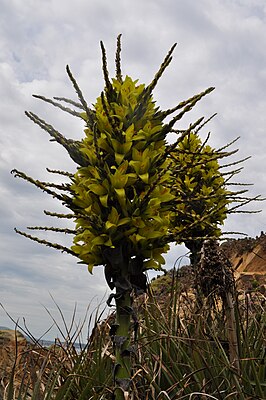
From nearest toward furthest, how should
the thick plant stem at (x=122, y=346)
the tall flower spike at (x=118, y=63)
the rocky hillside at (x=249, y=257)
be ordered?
the thick plant stem at (x=122, y=346), the tall flower spike at (x=118, y=63), the rocky hillside at (x=249, y=257)

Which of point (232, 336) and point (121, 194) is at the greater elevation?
point (121, 194)

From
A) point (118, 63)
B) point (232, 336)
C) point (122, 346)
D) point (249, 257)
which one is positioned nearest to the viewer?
point (122, 346)

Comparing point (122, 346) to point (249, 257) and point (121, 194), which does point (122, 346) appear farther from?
point (249, 257)

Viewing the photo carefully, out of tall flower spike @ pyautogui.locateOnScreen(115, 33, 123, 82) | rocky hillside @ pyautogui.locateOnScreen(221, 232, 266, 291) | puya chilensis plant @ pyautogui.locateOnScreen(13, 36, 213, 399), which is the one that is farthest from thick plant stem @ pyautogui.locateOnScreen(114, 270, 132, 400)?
rocky hillside @ pyautogui.locateOnScreen(221, 232, 266, 291)

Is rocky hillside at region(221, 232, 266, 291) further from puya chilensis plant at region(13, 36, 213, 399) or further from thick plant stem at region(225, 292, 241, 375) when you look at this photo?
puya chilensis plant at region(13, 36, 213, 399)

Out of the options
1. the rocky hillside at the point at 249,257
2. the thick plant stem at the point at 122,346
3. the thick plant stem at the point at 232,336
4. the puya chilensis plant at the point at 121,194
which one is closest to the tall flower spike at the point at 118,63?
the puya chilensis plant at the point at 121,194

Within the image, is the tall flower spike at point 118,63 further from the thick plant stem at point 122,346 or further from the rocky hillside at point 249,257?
the rocky hillside at point 249,257

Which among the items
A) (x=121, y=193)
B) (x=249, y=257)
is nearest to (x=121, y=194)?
(x=121, y=193)

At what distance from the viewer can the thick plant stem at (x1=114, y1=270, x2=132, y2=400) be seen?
7.70ft

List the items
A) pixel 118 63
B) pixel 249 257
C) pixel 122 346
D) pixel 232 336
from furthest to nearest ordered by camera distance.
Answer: pixel 249 257
pixel 118 63
pixel 232 336
pixel 122 346

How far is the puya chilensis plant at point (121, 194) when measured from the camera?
2.45 metres

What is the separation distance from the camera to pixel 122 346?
2.41 metres

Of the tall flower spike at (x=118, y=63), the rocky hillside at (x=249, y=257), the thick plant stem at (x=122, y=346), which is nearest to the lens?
the thick plant stem at (x=122, y=346)

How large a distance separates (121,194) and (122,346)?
2.77 ft
